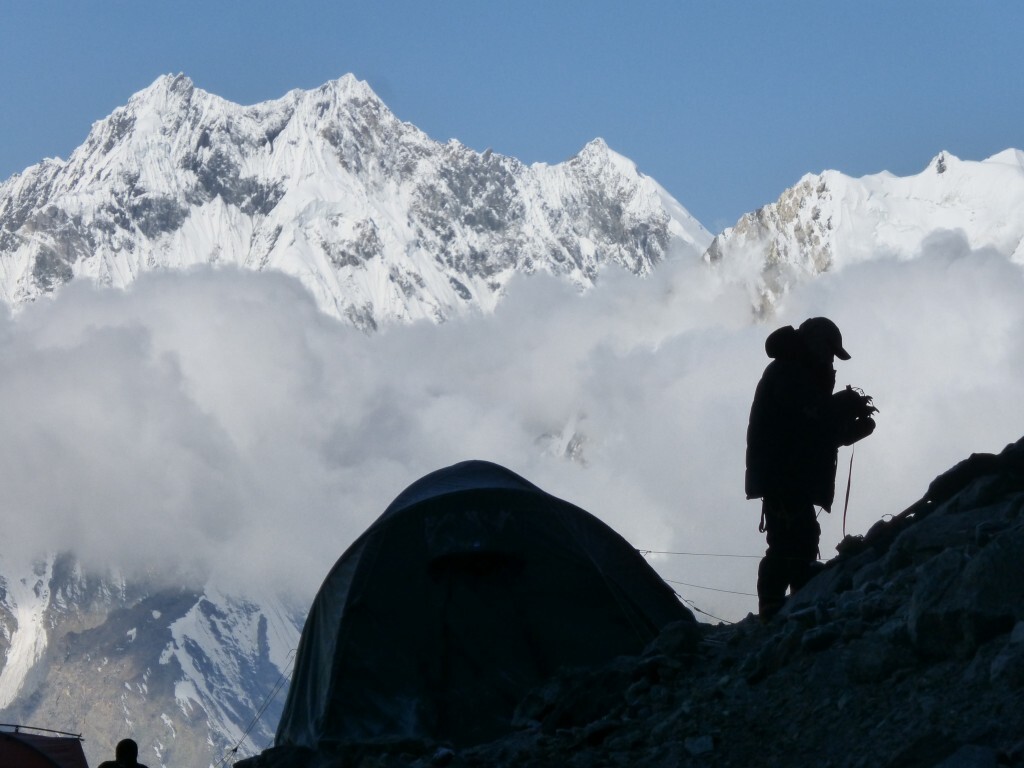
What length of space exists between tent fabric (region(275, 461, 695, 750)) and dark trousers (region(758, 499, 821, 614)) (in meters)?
2.89

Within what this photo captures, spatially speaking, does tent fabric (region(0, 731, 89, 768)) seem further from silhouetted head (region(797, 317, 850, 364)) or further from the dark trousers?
silhouetted head (region(797, 317, 850, 364))

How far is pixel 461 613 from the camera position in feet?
53.6

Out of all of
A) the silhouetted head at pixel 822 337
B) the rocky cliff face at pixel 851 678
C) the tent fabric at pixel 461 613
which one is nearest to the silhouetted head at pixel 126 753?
the rocky cliff face at pixel 851 678

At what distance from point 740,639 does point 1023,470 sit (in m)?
2.60

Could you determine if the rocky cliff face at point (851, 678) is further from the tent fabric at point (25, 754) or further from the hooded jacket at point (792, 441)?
the tent fabric at point (25, 754)

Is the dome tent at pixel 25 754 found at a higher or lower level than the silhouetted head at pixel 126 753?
higher

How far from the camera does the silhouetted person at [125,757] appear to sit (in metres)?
11.9

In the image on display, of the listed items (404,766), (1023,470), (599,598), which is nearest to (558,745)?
(404,766)

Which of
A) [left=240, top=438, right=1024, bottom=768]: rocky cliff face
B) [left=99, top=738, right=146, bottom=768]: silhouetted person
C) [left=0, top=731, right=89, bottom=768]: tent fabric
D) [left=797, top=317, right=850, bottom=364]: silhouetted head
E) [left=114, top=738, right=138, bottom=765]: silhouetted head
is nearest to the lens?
[left=240, top=438, right=1024, bottom=768]: rocky cliff face

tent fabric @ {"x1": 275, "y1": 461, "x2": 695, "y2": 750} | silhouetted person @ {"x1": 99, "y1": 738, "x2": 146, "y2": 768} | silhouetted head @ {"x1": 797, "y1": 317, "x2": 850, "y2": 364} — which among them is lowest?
silhouetted person @ {"x1": 99, "y1": 738, "x2": 146, "y2": 768}

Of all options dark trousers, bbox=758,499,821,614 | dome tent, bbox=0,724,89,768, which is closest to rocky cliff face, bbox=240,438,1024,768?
dark trousers, bbox=758,499,821,614

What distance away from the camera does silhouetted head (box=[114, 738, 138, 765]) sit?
12102 mm

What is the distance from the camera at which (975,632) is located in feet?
31.6

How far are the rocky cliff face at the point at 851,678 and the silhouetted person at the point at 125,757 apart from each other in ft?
3.32
